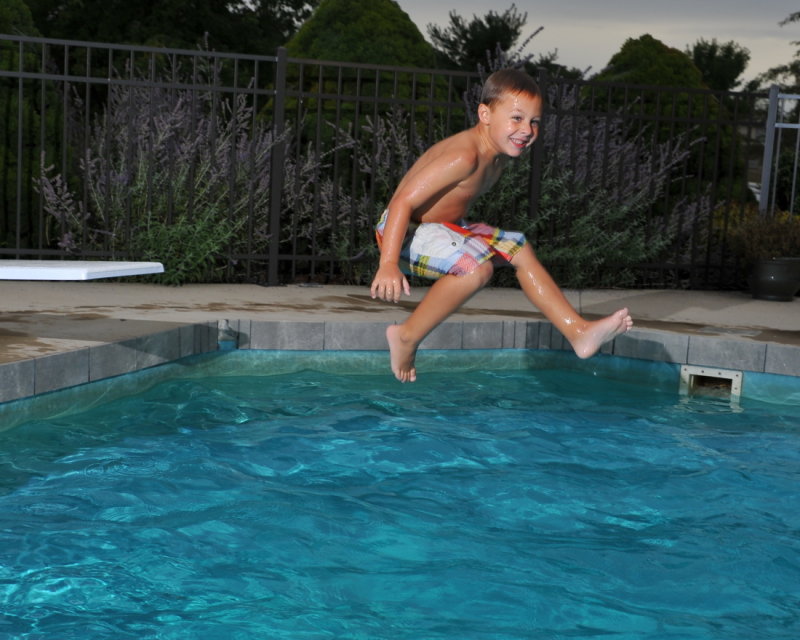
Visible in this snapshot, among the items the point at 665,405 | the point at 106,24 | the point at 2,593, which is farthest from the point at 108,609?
the point at 106,24

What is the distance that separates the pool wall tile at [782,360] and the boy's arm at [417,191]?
8.62 feet

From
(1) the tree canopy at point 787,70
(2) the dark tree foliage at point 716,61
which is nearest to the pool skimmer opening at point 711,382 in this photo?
(2) the dark tree foliage at point 716,61

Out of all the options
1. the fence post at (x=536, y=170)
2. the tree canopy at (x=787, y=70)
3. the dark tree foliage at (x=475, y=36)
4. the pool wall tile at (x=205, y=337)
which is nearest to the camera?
the pool wall tile at (x=205, y=337)

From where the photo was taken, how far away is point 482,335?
21.9ft

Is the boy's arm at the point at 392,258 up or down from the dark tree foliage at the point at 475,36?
down

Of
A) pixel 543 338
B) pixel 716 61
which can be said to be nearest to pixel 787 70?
pixel 716 61

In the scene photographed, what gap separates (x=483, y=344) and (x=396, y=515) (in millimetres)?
2541

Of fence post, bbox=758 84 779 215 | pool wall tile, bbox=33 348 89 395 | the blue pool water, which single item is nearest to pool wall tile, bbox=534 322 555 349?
the blue pool water

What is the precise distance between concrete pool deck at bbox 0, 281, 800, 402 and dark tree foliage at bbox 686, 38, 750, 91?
2443cm

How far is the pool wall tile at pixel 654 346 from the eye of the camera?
6.46m

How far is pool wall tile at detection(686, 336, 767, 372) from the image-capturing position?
6301 millimetres

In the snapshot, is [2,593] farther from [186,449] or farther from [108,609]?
[186,449]

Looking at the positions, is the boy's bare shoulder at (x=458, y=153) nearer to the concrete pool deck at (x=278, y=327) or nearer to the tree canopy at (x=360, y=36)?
the concrete pool deck at (x=278, y=327)

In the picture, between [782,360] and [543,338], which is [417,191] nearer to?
[543,338]
